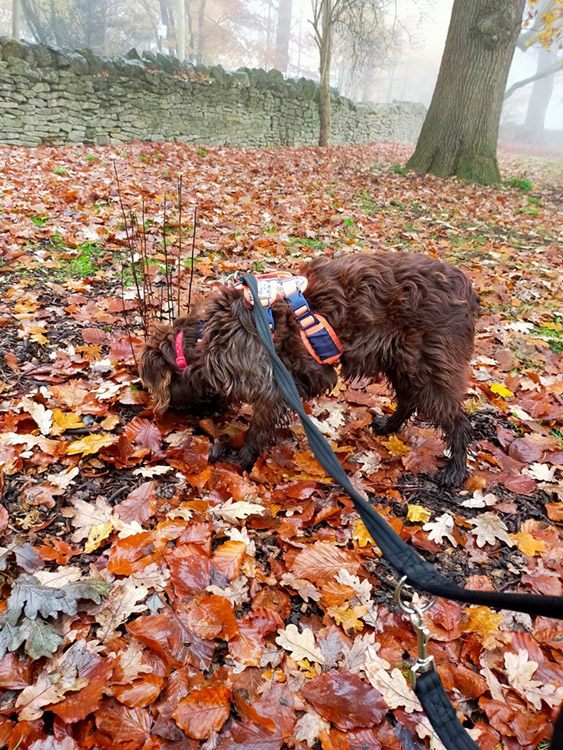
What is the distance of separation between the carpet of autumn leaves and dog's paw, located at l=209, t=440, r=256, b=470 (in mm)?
116

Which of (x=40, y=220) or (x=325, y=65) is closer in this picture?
(x=40, y=220)

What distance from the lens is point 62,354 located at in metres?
3.81

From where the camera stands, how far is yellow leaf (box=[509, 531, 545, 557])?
2650mm

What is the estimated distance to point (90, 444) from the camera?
293cm

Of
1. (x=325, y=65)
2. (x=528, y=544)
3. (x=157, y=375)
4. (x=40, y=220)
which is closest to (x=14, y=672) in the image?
(x=157, y=375)

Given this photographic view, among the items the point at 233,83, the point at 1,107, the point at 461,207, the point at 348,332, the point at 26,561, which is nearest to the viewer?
the point at 26,561

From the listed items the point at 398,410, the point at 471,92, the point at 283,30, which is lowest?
the point at 398,410

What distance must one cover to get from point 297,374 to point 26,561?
1.82 meters

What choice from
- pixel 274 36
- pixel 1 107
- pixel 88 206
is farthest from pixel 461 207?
pixel 274 36

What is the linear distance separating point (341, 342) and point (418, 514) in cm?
124

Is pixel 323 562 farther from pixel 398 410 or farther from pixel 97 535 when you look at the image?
pixel 398 410

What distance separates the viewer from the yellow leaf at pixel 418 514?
9.31ft

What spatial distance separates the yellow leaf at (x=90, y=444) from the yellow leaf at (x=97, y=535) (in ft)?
1.97

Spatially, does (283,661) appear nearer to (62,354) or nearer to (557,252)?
(62,354)
